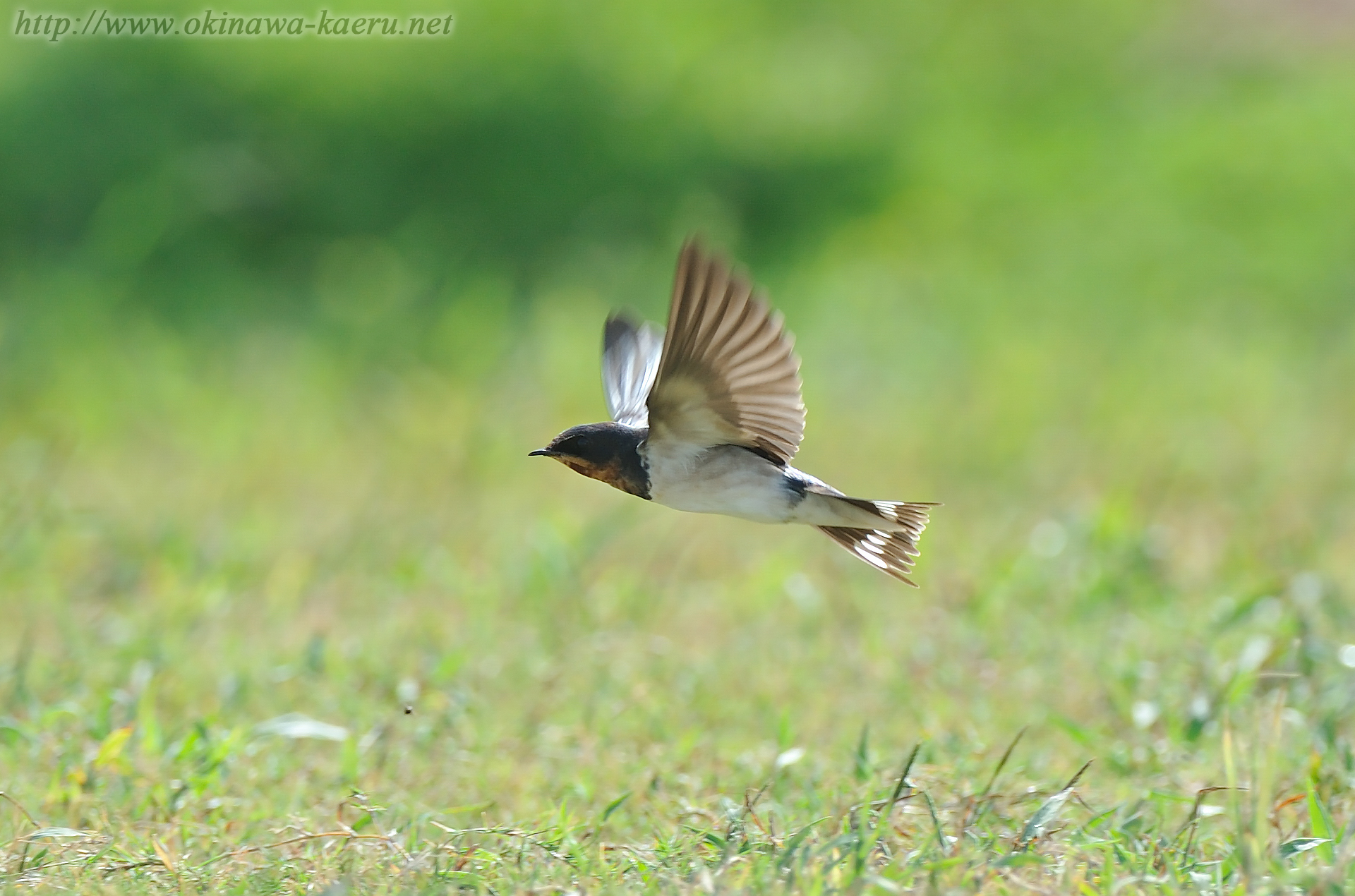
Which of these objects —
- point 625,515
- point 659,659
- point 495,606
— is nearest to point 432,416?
point 625,515

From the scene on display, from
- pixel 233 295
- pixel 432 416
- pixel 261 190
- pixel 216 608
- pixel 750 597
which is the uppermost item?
pixel 261 190

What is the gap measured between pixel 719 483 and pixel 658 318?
15.0ft

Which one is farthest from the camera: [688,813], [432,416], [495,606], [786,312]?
[786,312]

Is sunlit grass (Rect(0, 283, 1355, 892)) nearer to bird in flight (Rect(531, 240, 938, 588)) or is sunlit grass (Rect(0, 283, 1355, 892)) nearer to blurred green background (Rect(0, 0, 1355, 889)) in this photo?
blurred green background (Rect(0, 0, 1355, 889))

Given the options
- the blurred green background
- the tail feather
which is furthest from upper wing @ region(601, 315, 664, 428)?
the blurred green background

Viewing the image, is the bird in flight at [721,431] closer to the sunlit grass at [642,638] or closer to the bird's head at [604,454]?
the bird's head at [604,454]

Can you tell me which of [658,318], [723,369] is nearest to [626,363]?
[723,369]

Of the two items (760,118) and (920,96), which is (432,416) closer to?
(760,118)

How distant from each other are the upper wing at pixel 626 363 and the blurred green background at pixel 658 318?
859mm

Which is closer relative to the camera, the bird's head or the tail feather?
the bird's head

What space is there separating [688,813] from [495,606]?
2044 mm

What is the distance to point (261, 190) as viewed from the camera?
8.64 m

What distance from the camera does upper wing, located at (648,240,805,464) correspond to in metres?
2.79

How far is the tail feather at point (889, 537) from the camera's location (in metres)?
3.27
